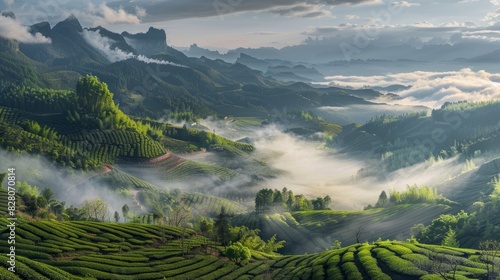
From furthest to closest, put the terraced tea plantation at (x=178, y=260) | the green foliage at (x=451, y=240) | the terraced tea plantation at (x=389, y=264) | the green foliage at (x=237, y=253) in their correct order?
the green foliage at (x=451, y=240)
the green foliage at (x=237, y=253)
the terraced tea plantation at (x=178, y=260)
the terraced tea plantation at (x=389, y=264)

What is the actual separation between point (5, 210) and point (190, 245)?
5955 cm

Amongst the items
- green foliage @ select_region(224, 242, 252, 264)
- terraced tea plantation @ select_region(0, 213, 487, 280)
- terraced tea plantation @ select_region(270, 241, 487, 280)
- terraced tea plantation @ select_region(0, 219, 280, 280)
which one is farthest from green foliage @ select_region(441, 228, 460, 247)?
green foliage @ select_region(224, 242, 252, 264)

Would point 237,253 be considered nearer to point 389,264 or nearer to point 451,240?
point 389,264

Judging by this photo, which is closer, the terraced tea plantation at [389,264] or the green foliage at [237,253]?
the terraced tea plantation at [389,264]

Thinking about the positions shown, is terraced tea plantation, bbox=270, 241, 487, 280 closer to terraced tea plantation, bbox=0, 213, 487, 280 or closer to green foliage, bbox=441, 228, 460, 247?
terraced tea plantation, bbox=0, 213, 487, 280

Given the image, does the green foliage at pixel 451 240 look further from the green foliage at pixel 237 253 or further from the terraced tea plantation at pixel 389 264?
the green foliage at pixel 237 253

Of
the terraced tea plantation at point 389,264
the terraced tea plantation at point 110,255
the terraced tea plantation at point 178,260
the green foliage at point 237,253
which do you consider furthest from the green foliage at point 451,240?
the green foliage at point 237,253

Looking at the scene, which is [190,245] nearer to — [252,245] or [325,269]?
[252,245]

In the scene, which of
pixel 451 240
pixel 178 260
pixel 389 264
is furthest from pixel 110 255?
pixel 451 240

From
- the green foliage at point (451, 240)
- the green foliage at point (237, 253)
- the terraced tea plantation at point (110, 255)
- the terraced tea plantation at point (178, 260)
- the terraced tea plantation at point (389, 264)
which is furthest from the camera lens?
the green foliage at point (451, 240)

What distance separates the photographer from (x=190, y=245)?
4732 inches

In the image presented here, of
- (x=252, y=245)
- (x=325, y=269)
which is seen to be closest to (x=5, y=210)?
(x=252, y=245)

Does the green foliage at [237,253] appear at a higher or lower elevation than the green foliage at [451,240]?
higher

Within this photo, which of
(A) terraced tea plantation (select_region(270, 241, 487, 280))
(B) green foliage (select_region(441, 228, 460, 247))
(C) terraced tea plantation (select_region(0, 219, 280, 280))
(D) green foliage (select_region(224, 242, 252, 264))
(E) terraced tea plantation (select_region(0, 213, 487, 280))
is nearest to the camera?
(A) terraced tea plantation (select_region(270, 241, 487, 280))
